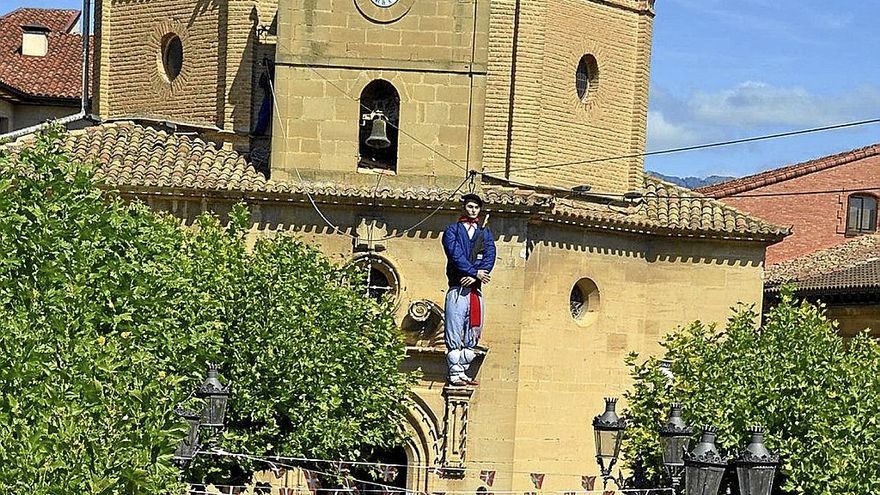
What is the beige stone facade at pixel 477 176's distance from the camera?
32.3m

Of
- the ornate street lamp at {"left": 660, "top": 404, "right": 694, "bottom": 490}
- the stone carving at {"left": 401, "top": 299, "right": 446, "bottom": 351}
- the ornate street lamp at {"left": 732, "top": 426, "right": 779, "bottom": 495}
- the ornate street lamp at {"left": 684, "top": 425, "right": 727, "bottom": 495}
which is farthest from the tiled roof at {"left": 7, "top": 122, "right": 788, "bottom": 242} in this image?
the ornate street lamp at {"left": 732, "top": 426, "right": 779, "bottom": 495}

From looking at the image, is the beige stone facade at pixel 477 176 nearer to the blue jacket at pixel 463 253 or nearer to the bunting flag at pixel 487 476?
the bunting flag at pixel 487 476

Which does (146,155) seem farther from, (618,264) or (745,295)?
(745,295)

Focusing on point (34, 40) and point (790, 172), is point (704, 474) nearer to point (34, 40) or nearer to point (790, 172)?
point (790, 172)

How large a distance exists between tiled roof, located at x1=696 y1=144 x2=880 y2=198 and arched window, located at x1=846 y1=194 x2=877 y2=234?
2.80ft

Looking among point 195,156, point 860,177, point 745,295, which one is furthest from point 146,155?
point 860,177

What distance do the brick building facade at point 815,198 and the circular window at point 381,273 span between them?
49.3ft

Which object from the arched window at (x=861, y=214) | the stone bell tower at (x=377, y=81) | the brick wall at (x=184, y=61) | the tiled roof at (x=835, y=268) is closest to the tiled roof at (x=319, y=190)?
the stone bell tower at (x=377, y=81)

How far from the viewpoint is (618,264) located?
34.7 metres

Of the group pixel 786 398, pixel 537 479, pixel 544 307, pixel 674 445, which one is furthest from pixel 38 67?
pixel 674 445

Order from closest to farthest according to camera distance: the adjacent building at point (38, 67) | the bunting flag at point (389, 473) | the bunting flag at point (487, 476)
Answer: the bunting flag at point (487, 476), the bunting flag at point (389, 473), the adjacent building at point (38, 67)

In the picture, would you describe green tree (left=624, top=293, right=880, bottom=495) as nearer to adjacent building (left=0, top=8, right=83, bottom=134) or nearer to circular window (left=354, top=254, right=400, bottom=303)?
circular window (left=354, top=254, right=400, bottom=303)

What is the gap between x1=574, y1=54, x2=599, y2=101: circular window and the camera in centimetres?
3512

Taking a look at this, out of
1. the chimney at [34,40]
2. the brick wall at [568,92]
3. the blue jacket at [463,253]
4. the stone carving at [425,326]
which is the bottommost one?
the stone carving at [425,326]
